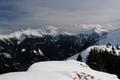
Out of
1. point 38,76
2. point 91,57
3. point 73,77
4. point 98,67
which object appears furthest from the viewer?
point 91,57

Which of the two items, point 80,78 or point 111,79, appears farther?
point 111,79

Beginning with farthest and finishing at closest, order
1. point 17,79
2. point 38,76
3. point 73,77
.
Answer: point 73,77
point 38,76
point 17,79

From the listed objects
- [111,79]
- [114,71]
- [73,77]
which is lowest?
[114,71]

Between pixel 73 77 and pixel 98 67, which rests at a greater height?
pixel 73 77

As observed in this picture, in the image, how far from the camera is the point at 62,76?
93.6 ft

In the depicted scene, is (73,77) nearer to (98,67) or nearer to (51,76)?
(51,76)

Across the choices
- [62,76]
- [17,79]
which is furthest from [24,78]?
[62,76]

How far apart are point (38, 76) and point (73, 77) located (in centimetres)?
441

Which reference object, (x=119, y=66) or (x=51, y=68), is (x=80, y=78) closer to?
(x=51, y=68)

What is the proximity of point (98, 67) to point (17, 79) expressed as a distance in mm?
79894

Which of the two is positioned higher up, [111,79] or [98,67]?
[111,79]

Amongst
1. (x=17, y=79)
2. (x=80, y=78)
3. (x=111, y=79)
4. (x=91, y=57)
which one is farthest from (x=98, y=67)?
(x=17, y=79)

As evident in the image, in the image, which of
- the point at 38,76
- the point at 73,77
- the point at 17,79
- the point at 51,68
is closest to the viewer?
the point at 17,79

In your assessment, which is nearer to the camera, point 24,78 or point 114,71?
point 24,78
